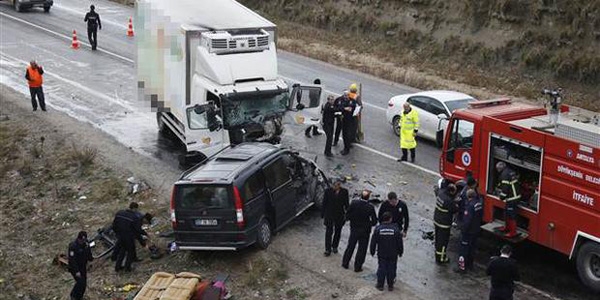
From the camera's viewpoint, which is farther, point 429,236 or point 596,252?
point 429,236

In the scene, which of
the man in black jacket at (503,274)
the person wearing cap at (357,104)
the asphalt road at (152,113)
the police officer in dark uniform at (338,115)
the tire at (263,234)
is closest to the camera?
the man in black jacket at (503,274)

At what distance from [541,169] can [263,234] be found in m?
5.02

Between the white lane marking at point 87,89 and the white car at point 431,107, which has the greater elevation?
→ the white car at point 431,107

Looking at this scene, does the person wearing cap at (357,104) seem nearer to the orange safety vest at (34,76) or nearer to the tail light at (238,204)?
the tail light at (238,204)

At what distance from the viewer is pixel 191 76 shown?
18312 millimetres

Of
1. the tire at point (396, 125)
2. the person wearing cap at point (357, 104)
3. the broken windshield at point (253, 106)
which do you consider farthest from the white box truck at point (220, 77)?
the tire at point (396, 125)

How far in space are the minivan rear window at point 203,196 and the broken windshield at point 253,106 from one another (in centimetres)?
382

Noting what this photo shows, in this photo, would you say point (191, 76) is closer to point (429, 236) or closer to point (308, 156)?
point (308, 156)

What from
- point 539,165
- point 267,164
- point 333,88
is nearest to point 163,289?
point 267,164

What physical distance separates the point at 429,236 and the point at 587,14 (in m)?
15.8

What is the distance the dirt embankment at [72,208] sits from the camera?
558 inches

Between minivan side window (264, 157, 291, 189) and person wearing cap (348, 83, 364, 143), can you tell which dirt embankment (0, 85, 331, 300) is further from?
person wearing cap (348, 83, 364, 143)

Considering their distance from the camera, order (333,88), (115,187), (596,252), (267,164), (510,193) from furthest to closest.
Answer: (333,88)
(115,187)
(267,164)
(510,193)
(596,252)

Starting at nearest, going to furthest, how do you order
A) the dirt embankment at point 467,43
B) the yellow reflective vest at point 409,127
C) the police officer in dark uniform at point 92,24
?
the yellow reflective vest at point 409,127
the dirt embankment at point 467,43
the police officer in dark uniform at point 92,24
